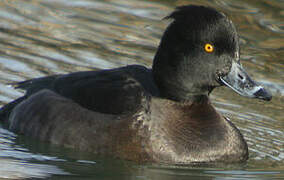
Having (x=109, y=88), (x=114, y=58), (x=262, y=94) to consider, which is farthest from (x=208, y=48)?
(x=114, y=58)

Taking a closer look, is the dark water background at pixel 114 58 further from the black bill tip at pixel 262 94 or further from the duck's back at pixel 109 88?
the black bill tip at pixel 262 94

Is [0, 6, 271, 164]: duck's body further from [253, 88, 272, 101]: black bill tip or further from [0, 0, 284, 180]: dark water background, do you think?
[0, 0, 284, 180]: dark water background

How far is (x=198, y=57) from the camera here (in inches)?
249

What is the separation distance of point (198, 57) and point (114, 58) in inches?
133

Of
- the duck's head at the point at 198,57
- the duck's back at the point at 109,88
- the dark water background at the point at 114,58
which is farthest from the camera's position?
the duck's back at the point at 109,88

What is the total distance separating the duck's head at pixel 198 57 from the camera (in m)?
6.16

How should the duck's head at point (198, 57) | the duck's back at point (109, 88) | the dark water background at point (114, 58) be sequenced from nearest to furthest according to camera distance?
the dark water background at point (114, 58) < the duck's head at point (198, 57) < the duck's back at point (109, 88)

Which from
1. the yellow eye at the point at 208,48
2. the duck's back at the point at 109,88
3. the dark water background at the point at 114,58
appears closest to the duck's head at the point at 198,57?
the yellow eye at the point at 208,48

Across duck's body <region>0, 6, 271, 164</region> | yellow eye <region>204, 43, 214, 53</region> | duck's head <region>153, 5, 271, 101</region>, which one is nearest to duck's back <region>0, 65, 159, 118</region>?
duck's body <region>0, 6, 271, 164</region>

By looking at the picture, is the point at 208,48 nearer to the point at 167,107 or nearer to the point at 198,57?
the point at 198,57

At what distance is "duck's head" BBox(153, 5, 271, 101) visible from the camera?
6.16 metres

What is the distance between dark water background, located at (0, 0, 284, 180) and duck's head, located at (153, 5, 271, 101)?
77cm

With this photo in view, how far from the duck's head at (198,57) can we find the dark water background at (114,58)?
2.53 ft

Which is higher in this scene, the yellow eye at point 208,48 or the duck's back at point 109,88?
the yellow eye at point 208,48
